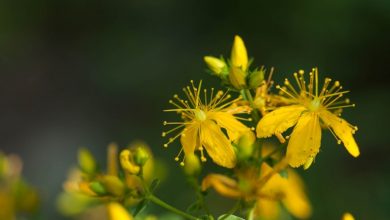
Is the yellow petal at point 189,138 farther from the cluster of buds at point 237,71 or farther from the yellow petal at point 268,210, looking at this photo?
the yellow petal at point 268,210

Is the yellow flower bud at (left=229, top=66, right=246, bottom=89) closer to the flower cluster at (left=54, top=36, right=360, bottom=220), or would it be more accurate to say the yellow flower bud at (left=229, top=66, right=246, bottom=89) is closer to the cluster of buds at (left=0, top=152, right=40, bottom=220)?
the flower cluster at (left=54, top=36, right=360, bottom=220)

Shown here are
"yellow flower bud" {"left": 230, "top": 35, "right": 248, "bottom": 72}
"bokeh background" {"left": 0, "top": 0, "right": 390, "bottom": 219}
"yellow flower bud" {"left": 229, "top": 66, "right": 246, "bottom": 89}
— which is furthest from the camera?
"bokeh background" {"left": 0, "top": 0, "right": 390, "bottom": 219}

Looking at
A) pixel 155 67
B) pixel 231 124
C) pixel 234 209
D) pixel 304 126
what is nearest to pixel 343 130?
pixel 304 126

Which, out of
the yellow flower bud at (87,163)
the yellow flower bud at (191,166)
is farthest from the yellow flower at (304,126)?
the yellow flower bud at (87,163)

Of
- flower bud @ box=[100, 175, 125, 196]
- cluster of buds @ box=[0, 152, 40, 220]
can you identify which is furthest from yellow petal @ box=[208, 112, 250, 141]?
cluster of buds @ box=[0, 152, 40, 220]

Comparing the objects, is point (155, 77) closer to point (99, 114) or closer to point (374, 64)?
point (99, 114)
